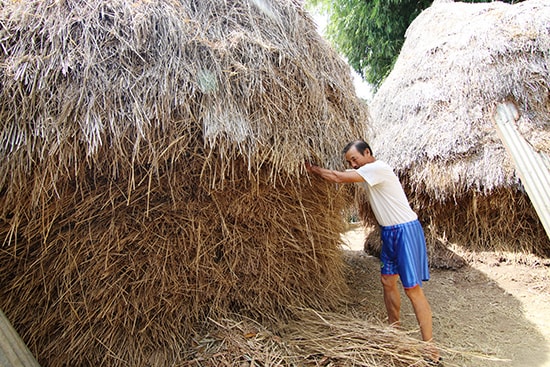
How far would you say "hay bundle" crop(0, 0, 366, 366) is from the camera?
1413mm

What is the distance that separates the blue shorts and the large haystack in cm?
146

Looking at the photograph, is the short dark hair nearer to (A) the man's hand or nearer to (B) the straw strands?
(A) the man's hand

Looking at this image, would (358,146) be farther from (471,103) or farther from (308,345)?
(471,103)

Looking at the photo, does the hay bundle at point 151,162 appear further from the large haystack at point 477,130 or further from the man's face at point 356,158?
the large haystack at point 477,130

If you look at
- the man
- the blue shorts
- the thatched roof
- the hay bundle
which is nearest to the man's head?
the man

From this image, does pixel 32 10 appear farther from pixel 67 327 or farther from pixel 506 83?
pixel 506 83

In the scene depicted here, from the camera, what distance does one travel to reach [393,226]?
197 cm

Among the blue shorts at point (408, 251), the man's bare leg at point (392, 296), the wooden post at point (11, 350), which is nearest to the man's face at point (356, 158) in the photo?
the blue shorts at point (408, 251)

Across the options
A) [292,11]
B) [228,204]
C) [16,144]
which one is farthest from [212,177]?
[292,11]

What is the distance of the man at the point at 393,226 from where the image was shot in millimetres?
1871

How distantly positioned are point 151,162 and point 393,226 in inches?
59.8

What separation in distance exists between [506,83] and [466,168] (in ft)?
3.25

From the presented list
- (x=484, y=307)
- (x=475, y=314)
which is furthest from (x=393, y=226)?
(x=484, y=307)

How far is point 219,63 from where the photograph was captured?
160 centimetres
